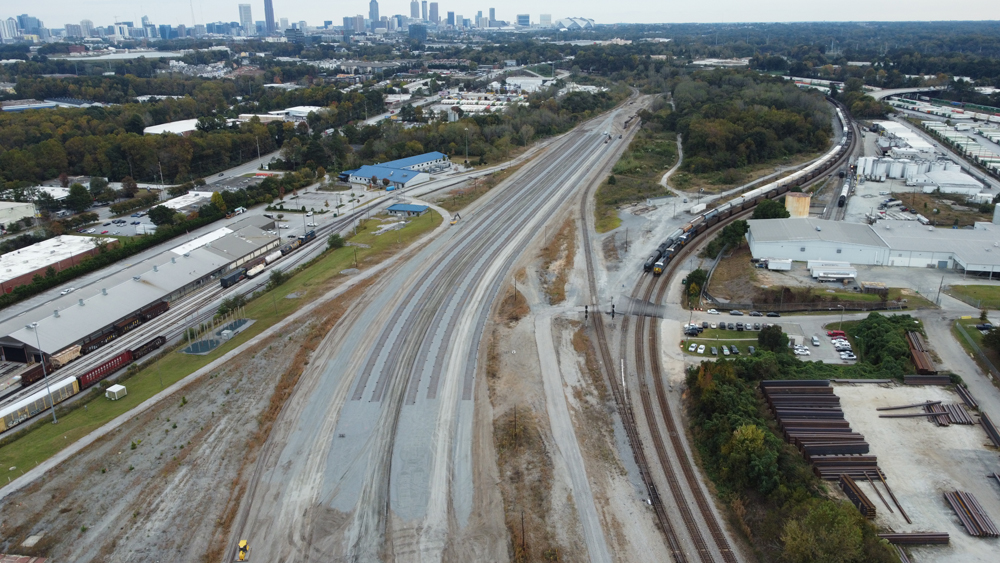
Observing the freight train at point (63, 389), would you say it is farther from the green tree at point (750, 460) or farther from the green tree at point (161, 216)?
the green tree at point (750, 460)

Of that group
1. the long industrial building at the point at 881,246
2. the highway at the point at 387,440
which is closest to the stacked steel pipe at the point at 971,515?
the highway at the point at 387,440

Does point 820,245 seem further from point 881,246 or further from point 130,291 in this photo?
point 130,291

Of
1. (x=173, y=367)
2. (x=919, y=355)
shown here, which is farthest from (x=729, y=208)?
(x=173, y=367)

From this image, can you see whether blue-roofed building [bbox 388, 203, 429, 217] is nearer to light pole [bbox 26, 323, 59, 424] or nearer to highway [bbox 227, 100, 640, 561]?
highway [bbox 227, 100, 640, 561]

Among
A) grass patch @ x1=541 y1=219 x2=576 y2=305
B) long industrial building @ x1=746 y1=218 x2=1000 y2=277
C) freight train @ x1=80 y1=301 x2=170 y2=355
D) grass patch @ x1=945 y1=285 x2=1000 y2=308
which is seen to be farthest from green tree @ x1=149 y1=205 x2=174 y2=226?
grass patch @ x1=945 y1=285 x2=1000 y2=308

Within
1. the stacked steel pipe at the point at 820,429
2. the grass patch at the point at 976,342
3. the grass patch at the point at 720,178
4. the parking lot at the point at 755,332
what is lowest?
the parking lot at the point at 755,332

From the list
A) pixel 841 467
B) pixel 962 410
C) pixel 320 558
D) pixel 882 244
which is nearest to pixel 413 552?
pixel 320 558
